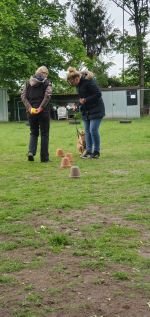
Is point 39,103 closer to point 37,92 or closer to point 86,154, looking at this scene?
point 37,92

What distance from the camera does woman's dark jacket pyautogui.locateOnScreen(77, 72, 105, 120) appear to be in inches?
447

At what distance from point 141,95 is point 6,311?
1605 inches

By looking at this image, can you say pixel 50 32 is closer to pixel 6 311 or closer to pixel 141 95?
pixel 141 95

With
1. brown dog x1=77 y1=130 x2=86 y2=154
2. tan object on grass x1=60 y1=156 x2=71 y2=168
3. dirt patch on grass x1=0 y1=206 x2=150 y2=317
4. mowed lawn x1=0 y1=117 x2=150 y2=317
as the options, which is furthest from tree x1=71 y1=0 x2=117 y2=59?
dirt patch on grass x1=0 y1=206 x2=150 y2=317

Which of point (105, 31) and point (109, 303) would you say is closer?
point (109, 303)

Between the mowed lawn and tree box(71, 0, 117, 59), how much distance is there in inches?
2076

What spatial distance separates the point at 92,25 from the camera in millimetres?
60594

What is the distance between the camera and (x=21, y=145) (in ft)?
52.9

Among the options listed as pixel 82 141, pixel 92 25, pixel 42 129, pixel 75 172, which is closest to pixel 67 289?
pixel 75 172

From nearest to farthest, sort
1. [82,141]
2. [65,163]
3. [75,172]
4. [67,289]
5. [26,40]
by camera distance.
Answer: [67,289] < [75,172] < [65,163] < [82,141] < [26,40]

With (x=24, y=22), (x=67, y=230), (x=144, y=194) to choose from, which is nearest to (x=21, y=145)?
(x=144, y=194)

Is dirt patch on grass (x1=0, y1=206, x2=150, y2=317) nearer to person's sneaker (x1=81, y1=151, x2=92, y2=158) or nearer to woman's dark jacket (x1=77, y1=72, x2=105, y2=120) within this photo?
woman's dark jacket (x1=77, y1=72, x2=105, y2=120)

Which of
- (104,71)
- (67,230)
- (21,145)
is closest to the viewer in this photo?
(67,230)

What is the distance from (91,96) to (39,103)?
1.15 m
